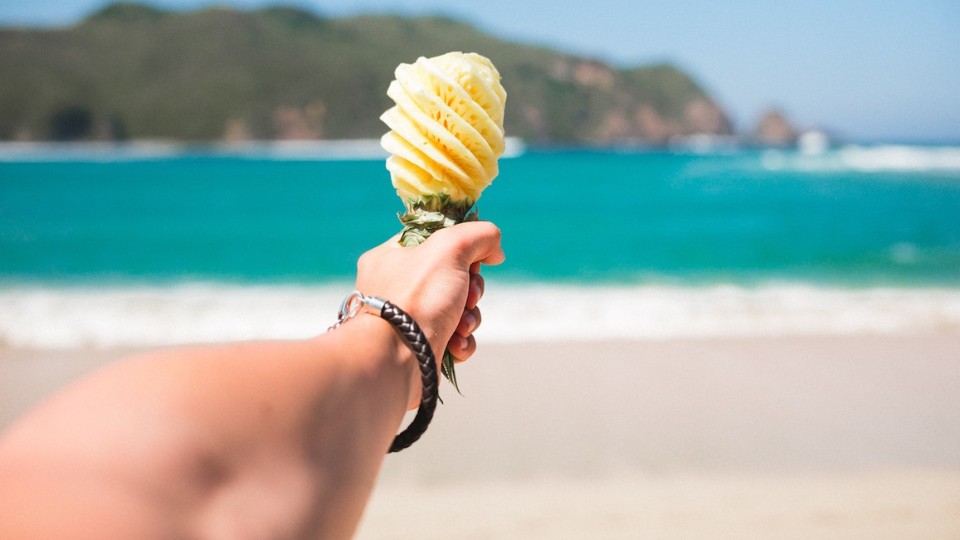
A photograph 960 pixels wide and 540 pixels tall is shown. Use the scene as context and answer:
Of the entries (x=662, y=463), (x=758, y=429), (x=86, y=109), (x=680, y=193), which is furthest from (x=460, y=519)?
(x=86, y=109)

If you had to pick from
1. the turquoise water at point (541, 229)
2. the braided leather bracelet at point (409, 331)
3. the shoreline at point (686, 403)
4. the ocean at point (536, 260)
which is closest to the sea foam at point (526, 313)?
the ocean at point (536, 260)

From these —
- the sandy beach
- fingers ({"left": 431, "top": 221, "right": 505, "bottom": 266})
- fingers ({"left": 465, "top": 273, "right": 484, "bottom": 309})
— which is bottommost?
the sandy beach

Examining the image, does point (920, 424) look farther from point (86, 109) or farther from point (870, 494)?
point (86, 109)

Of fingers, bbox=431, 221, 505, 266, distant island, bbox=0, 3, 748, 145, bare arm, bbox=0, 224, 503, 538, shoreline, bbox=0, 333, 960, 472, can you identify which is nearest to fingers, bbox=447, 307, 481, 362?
fingers, bbox=431, 221, 505, 266

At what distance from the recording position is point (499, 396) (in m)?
6.21

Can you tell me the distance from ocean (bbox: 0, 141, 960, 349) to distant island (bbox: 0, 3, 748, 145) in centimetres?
5425

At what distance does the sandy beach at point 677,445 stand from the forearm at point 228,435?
322cm

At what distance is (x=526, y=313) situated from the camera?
987 cm

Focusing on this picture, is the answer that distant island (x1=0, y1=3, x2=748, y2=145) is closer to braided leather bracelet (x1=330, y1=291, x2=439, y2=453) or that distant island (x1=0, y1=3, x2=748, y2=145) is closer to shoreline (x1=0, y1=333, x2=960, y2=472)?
shoreline (x1=0, y1=333, x2=960, y2=472)

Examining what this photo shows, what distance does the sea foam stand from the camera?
877cm

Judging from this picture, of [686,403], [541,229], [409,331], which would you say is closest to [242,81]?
[541,229]

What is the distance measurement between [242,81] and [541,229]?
86.9 m

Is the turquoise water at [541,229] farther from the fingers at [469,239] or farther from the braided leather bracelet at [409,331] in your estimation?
the braided leather bracelet at [409,331]

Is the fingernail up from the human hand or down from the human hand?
down
